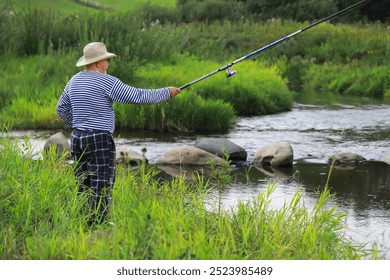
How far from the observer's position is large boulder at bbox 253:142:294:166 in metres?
12.3

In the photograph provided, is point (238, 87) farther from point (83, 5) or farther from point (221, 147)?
point (83, 5)

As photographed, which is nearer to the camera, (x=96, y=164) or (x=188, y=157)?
(x=96, y=164)

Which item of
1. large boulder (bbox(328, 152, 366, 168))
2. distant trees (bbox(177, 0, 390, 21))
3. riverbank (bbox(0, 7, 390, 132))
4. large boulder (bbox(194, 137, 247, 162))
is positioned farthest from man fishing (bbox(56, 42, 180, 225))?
distant trees (bbox(177, 0, 390, 21))

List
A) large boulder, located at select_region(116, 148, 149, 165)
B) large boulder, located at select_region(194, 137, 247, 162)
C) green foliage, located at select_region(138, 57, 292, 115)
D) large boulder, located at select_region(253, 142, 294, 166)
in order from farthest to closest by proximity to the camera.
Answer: green foliage, located at select_region(138, 57, 292, 115) < large boulder, located at select_region(194, 137, 247, 162) < large boulder, located at select_region(253, 142, 294, 166) < large boulder, located at select_region(116, 148, 149, 165)

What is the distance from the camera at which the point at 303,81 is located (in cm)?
2562

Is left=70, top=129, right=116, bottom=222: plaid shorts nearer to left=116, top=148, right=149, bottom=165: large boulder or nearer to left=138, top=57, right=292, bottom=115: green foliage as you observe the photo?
left=116, top=148, right=149, bottom=165: large boulder

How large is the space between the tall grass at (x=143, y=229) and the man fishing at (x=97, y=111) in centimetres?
17

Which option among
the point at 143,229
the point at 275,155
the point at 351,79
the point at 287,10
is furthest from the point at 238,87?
the point at 287,10

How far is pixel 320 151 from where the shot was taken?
1328 centimetres

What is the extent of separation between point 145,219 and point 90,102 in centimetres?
178

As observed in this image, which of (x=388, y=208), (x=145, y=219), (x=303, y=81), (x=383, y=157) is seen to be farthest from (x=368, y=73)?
(x=145, y=219)

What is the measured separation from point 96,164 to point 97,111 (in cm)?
44

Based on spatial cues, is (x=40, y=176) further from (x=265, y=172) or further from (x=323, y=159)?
(x=323, y=159)

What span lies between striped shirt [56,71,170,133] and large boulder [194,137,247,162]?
4912mm
